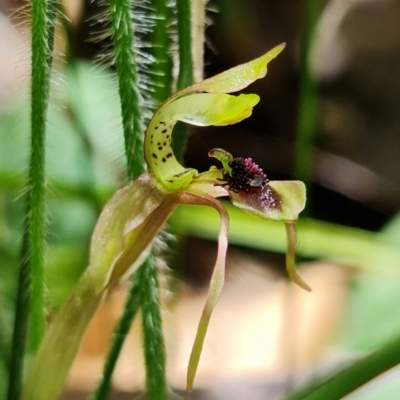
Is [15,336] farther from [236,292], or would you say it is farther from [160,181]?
[236,292]

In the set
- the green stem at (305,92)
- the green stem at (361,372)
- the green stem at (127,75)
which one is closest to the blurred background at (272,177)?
the green stem at (305,92)

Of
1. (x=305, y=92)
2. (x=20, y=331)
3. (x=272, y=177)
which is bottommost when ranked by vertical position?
(x=272, y=177)

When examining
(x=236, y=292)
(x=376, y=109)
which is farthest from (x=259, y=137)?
(x=236, y=292)

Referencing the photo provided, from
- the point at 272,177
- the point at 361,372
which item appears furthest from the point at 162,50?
the point at 272,177

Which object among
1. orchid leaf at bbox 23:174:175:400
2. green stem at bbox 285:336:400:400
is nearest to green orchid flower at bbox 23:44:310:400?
orchid leaf at bbox 23:174:175:400

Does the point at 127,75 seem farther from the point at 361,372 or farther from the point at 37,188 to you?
the point at 361,372

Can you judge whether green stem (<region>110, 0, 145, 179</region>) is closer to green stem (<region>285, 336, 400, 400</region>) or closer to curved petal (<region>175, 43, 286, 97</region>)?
curved petal (<region>175, 43, 286, 97</region>)
